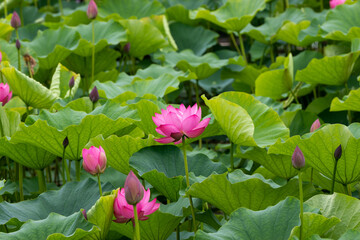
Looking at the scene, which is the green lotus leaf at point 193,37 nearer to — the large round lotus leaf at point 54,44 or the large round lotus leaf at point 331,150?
the large round lotus leaf at point 54,44

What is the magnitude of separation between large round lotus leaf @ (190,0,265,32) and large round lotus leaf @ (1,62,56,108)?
927mm

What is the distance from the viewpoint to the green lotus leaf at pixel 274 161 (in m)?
1.35

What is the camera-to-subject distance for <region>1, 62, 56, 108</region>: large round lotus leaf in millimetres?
1572

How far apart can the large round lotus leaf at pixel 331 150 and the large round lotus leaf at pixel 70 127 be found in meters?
0.42

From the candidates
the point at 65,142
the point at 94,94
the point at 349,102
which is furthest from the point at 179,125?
the point at 349,102

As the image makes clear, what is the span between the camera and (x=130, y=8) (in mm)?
2727

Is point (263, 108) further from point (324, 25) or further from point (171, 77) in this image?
point (324, 25)

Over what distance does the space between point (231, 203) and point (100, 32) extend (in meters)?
1.32

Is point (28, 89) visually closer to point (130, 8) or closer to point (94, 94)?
point (94, 94)

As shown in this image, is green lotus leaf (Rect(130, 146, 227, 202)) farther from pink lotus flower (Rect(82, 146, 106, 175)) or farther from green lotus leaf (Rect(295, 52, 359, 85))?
green lotus leaf (Rect(295, 52, 359, 85))

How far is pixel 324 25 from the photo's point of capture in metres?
2.03

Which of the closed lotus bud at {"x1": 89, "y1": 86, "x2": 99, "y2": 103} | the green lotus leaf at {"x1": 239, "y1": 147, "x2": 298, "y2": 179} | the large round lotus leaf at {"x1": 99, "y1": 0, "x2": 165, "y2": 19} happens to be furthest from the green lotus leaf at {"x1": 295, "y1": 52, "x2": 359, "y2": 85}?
the large round lotus leaf at {"x1": 99, "y1": 0, "x2": 165, "y2": 19}

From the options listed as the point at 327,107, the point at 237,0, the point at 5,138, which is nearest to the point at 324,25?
the point at 327,107

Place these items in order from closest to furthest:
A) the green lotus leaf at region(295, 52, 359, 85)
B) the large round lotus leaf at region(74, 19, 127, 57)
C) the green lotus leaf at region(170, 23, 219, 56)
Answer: the green lotus leaf at region(295, 52, 359, 85)
the large round lotus leaf at region(74, 19, 127, 57)
the green lotus leaf at region(170, 23, 219, 56)
